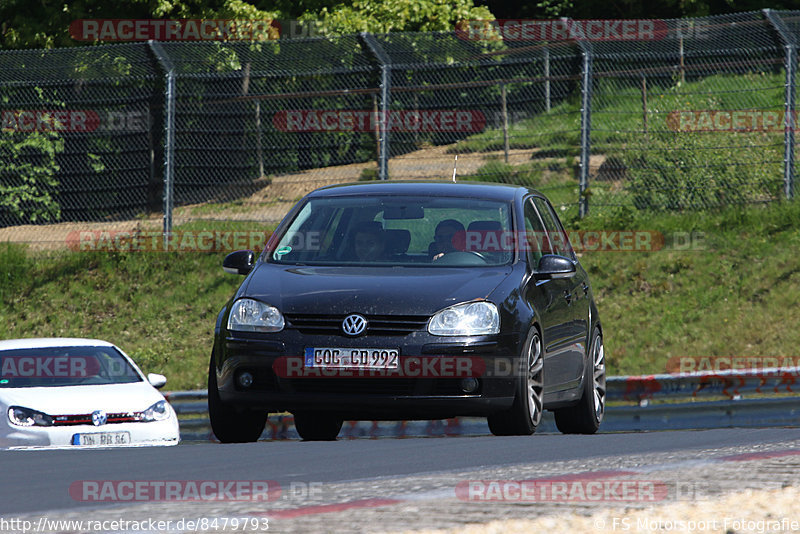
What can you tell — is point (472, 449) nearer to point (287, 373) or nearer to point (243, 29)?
point (287, 373)

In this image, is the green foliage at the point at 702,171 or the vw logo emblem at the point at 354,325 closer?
the vw logo emblem at the point at 354,325

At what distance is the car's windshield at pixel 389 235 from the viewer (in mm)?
9031

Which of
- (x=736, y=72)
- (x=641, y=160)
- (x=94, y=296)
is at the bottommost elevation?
(x=94, y=296)

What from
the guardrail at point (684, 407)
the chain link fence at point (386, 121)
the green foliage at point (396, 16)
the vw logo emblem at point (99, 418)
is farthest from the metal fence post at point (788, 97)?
the vw logo emblem at point (99, 418)

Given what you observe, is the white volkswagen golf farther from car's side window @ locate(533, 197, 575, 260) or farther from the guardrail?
car's side window @ locate(533, 197, 575, 260)

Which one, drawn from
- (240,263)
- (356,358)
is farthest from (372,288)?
(240,263)

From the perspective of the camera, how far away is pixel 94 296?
63.7ft

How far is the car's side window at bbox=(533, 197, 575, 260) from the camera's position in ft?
33.7

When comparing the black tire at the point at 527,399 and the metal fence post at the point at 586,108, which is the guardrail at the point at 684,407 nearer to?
the black tire at the point at 527,399

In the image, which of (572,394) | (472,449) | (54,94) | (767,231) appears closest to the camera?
(472,449)

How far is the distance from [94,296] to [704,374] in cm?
1015

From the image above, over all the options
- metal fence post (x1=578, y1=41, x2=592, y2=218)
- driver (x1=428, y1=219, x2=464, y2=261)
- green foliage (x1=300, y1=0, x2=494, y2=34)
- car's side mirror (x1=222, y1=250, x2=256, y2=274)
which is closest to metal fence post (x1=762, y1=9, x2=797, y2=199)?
metal fence post (x1=578, y1=41, x2=592, y2=218)

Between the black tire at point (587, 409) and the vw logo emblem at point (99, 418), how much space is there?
4.34 metres

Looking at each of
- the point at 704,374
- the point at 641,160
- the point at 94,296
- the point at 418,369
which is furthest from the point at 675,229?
the point at 418,369
